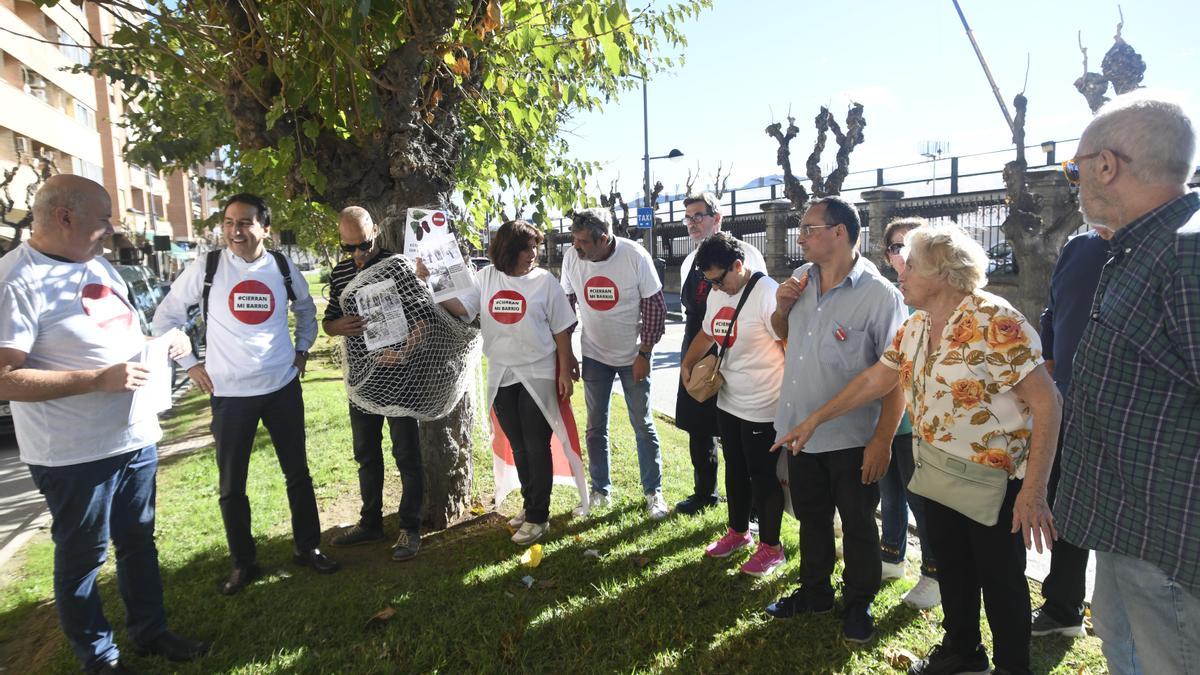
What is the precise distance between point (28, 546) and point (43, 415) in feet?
A: 9.41

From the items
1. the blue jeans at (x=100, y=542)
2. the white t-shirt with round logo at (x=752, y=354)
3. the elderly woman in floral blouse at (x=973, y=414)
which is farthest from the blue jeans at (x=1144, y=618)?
the blue jeans at (x=100, y=542)

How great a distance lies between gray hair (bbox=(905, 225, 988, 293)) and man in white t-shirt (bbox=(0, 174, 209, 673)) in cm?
310

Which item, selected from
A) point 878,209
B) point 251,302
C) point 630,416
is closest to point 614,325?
point 630,416

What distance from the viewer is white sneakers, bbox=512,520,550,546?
13.6 feet

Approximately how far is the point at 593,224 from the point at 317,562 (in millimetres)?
2592

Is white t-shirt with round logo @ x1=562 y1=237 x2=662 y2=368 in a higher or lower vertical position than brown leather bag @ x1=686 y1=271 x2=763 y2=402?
higher

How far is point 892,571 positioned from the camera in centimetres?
371

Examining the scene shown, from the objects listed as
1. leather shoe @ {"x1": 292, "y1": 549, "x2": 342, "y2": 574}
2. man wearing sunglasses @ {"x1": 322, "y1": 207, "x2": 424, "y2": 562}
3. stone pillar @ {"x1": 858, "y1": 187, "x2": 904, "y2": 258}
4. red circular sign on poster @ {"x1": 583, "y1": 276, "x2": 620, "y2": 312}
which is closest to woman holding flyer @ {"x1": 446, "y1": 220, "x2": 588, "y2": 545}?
red circular sign on poster @ {"x1": 583, "y1": 276, "x2": 620, "y2": 312}

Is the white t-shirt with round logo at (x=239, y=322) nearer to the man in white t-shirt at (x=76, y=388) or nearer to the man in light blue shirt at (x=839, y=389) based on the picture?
the man in white t-shirt at (x=76, y=388)

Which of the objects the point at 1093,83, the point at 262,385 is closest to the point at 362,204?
the point at 262,385

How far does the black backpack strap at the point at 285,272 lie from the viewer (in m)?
3.75

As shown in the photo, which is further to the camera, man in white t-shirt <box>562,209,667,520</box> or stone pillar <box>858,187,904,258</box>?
stone pillar <box>858,187,904,258</box>

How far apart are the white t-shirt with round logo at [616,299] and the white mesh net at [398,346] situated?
3.05 ft

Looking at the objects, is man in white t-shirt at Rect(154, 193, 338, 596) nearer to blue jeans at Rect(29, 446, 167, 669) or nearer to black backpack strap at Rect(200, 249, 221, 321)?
black backpack strap at Rect(200, 249, 221, 321)
